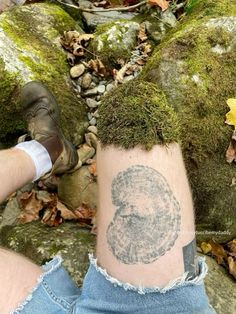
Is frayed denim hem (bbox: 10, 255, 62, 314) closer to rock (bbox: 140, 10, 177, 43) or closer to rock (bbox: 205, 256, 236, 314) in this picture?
rock (bbox: 205, 256, 236, 314)

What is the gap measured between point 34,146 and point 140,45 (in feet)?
3.36

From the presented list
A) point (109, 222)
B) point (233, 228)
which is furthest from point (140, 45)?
point (109, 222)

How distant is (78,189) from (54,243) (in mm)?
434

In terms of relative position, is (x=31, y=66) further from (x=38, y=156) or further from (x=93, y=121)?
(x=38, y=156)

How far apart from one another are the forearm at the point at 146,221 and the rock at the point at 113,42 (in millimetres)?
1327

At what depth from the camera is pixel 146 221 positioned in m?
1.79

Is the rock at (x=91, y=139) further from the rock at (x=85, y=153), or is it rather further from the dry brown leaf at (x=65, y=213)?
the dry brown leaf at (x=65, y=213)

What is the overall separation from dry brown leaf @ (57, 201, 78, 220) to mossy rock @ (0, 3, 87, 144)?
0.44 metres

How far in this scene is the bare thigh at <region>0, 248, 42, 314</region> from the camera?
1773 mm

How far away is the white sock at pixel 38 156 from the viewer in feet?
8.12

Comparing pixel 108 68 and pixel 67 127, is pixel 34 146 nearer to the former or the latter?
pixel 67 127

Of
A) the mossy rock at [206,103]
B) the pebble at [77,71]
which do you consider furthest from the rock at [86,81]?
the mossy rock at [206,103]

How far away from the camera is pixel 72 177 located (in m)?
2.77

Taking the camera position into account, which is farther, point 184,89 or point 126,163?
point 184,89
